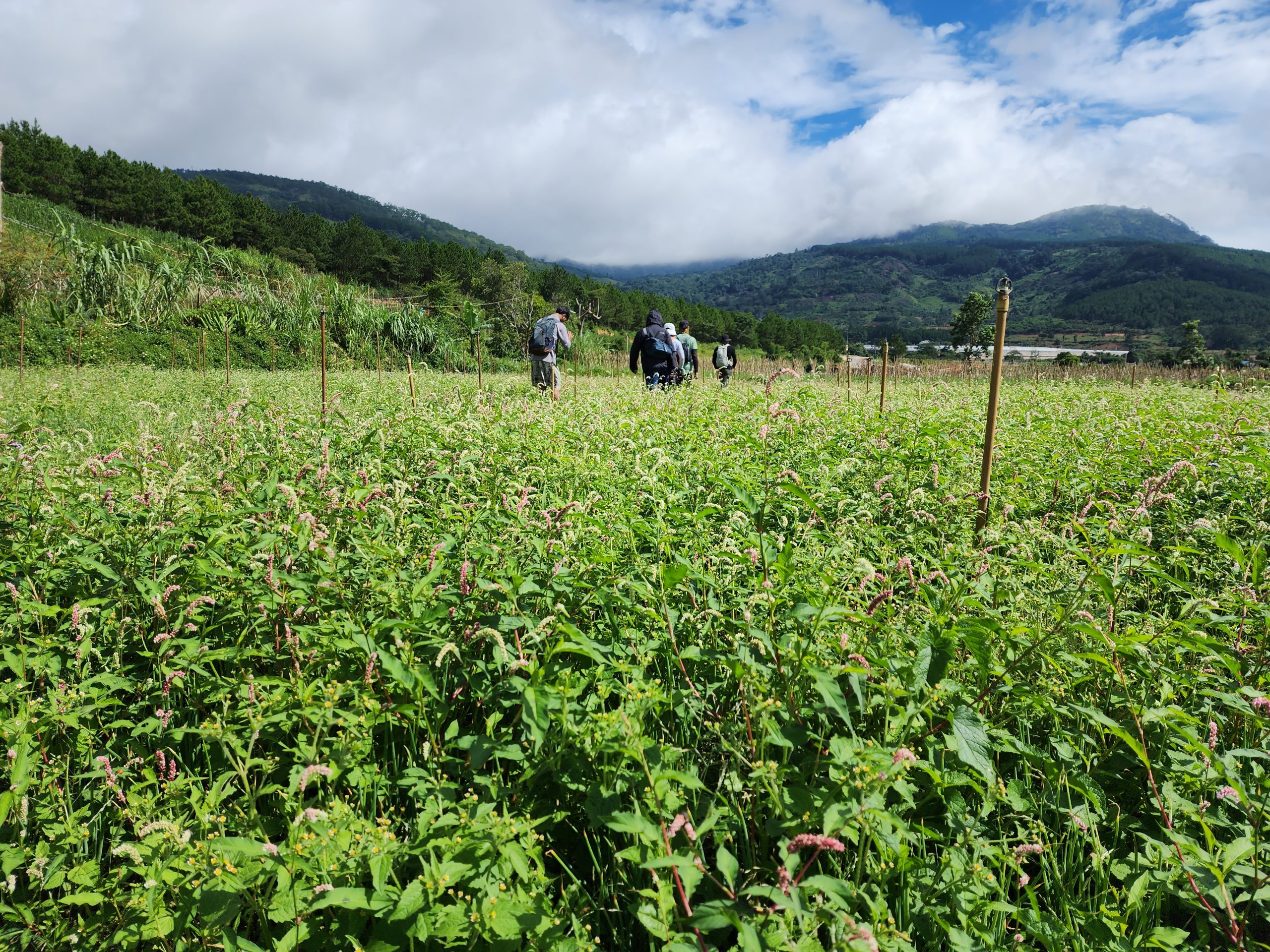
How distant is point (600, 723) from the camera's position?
70.1 inches

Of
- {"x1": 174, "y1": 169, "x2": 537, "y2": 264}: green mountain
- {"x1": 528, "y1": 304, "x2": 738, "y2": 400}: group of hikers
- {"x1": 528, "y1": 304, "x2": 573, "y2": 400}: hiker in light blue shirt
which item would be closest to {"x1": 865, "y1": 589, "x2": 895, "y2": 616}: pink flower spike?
{"x1": 528, "y1": 304, "x2": 738, "y2": 400}: group of hikers

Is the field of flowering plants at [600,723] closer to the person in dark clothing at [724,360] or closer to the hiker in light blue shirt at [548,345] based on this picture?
the hiker in light blue shirt at [548,345]

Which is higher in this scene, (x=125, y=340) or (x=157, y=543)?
(x=125, y=340)

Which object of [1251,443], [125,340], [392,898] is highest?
[125,340]

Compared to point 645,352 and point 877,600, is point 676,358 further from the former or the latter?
point 877,600

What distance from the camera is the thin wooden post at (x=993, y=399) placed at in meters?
4.05

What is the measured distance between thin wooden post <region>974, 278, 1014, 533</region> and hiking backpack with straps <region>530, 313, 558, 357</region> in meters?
9.21

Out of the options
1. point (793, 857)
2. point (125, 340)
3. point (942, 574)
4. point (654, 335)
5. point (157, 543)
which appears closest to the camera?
point (793, 857)

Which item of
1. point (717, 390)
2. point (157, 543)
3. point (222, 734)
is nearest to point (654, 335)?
point (717, 390)

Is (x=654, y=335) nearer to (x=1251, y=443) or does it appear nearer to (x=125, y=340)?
(x=1251, y=443)

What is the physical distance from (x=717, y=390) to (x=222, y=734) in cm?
980

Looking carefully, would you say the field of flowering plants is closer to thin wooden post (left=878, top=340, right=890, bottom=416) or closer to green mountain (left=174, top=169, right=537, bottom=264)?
thin wooden post (left=878, top=340, right=890, bottom=416)

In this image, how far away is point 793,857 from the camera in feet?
4.74

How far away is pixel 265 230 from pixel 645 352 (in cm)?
4333
